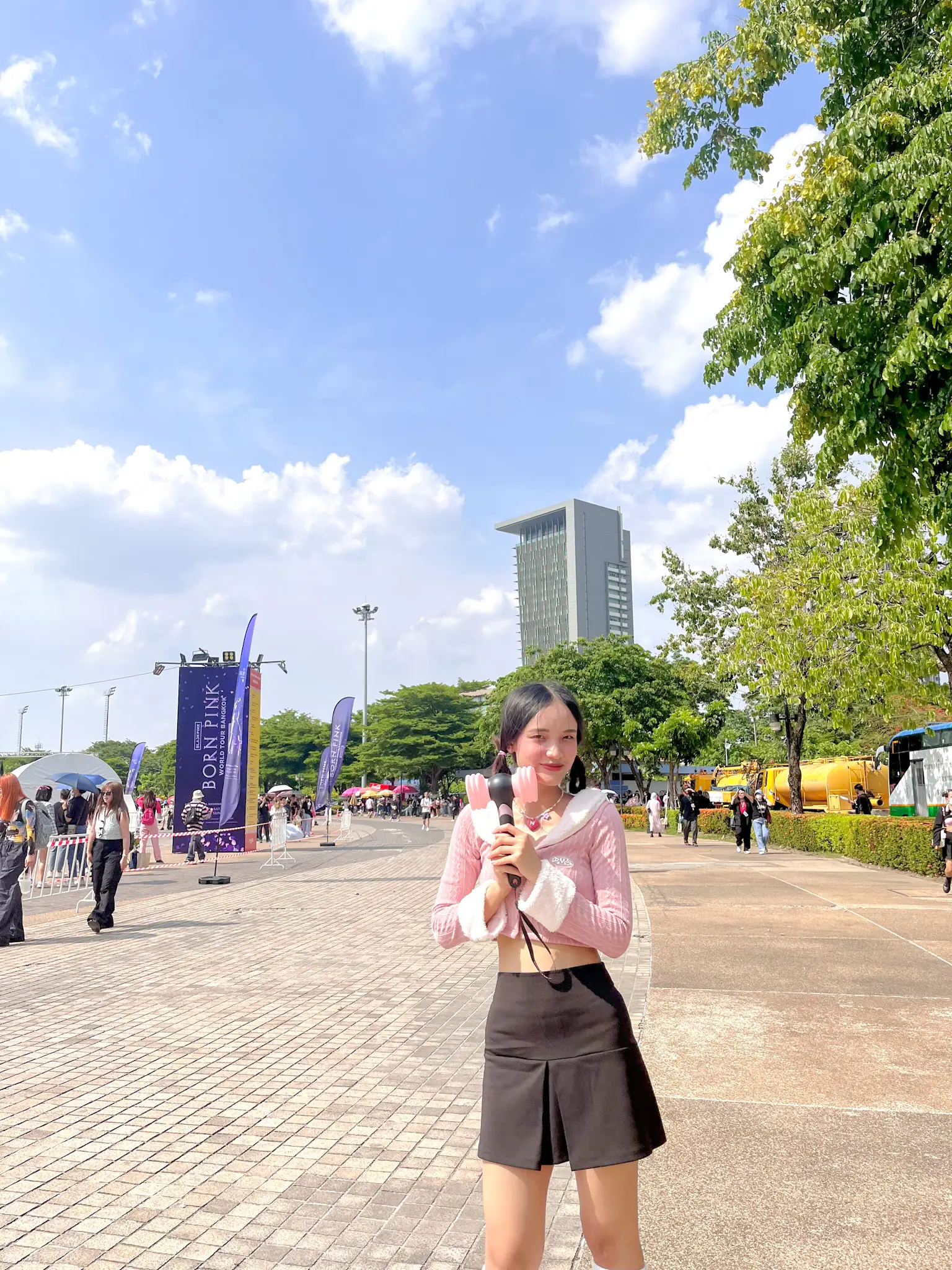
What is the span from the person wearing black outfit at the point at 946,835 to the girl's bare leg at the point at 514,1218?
481 inches

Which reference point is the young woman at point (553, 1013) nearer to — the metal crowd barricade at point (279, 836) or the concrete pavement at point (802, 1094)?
the concrete pavement at point (802, 1094)

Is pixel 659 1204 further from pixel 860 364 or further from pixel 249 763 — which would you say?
pixel 249 763

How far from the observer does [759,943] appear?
9117 mm

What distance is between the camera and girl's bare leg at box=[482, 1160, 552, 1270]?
2162mm

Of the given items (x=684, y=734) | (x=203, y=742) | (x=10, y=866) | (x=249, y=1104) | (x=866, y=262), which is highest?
(x=866, y=262)

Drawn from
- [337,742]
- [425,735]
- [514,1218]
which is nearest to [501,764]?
[514,1218]

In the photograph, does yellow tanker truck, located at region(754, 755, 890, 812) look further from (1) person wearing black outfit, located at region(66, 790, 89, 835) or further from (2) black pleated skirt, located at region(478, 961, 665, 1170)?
(2) black pleated skirt, located at region(478, 961, 665, 1170)

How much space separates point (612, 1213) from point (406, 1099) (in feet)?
9.80

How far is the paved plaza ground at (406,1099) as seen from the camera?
3338 mm

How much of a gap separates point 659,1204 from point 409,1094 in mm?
1780

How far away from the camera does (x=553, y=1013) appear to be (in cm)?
225

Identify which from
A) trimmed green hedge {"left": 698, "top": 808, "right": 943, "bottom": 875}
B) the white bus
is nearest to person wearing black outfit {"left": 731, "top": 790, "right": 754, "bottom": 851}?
trimmed green hedge {"left": 698, "top": 808, "right": 943, "bottom": 875}

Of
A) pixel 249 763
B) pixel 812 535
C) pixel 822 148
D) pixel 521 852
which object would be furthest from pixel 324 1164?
pixel 249 763

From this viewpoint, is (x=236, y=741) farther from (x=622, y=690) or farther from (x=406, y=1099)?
(x=622, y=690)
